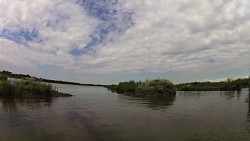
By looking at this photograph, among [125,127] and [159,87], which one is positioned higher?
[159,87]

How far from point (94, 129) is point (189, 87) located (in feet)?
106

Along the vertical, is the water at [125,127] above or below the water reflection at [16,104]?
below

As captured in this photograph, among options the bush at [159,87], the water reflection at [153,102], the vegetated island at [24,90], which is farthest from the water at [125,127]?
the bush at [159,87]

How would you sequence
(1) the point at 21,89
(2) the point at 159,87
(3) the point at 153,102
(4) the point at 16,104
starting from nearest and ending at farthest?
(4) the point at 16,104
(3) the point at 153,102
(1) the point at 21,89
(2) the point at 159,87

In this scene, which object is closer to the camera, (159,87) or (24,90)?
(24,90)

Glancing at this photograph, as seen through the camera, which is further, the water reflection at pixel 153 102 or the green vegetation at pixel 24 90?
the green vegetation at pixel 24 90

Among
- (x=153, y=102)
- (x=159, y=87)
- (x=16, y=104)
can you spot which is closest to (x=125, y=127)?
(x=16, y=104)

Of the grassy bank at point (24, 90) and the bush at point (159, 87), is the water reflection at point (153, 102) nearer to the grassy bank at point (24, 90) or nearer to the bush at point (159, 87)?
the bush at point (159, 87)

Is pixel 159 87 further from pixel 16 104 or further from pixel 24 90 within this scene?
pixel 16 104

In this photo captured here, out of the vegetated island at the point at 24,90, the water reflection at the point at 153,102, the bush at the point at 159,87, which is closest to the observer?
the water reflection at the point at 153,102

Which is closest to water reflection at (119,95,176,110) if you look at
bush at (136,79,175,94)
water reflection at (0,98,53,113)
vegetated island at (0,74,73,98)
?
bush at (136,79,175,94)

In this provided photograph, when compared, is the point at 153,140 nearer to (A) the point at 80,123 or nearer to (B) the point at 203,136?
(B) the point at 203,136

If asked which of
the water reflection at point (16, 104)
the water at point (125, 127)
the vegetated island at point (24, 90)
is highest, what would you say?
the vegetated island at point (24, 90)

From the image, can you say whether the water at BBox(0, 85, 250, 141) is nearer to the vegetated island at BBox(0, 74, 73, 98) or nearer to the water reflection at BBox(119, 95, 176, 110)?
the water reflection at BBox(119, 95, 176, 110)
